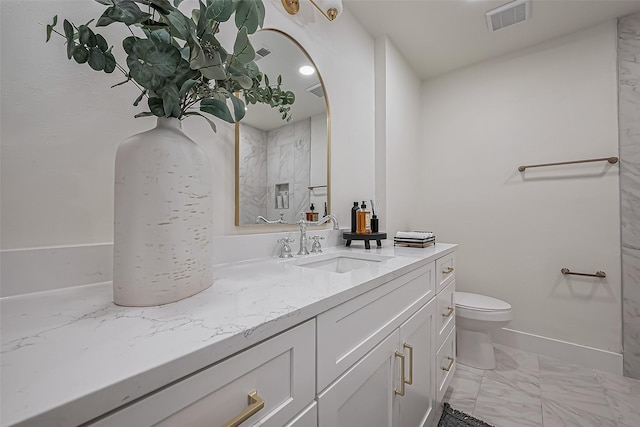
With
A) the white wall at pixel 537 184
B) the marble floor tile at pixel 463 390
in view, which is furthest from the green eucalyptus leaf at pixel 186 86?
the white wall at pixel 537 184

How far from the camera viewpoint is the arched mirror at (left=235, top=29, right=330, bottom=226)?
1124 mm

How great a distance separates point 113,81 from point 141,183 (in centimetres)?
43

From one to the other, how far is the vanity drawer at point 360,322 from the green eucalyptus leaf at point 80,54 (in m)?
0.76

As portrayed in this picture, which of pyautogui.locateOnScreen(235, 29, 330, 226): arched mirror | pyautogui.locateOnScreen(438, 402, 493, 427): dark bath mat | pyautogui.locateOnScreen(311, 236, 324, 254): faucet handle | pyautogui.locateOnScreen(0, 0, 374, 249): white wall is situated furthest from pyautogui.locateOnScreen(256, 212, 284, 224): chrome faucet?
pyautogui.locateOnScreen(438, 402, 493, 427): dark bath mat

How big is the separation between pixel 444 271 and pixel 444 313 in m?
0.22

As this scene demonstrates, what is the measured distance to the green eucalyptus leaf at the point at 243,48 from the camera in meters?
0.55

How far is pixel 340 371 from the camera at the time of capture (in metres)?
0.63

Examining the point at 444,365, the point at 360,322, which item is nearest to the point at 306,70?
the point at 360,322

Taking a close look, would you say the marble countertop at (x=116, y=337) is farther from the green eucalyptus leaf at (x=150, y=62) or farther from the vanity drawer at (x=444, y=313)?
the vanity drawer at (x=444, y=313)

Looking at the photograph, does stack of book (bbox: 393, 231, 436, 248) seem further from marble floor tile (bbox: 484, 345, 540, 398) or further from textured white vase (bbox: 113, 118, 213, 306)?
textured white vase (bbox: 113, 118, 213, 306)

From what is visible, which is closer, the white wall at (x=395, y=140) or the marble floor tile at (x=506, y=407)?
the marble floor tile at (x=506, y=407)

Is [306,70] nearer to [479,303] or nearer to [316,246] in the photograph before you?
[316,246]

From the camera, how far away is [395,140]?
82.0 inches

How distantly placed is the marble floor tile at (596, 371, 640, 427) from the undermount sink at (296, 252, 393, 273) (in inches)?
58.5
